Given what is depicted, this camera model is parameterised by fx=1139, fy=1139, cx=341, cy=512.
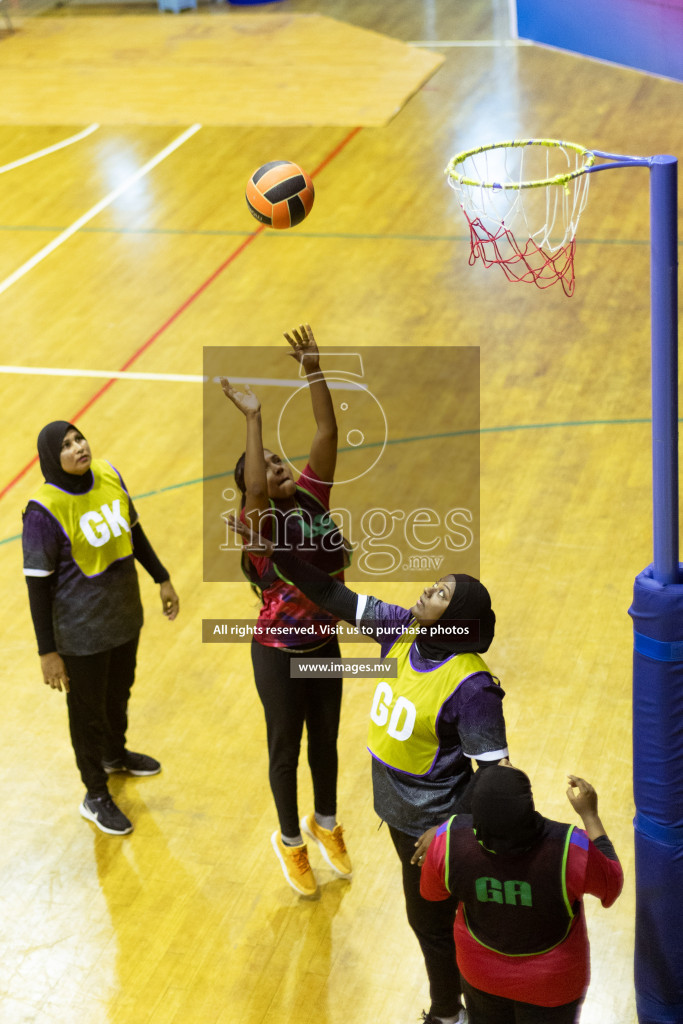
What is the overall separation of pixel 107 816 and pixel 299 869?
98 cm

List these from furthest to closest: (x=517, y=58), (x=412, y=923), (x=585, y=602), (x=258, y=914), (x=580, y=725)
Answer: (x=517, y=58) → (x=585, y=602) → (x=580, y=725) → (x=258, y=914) → (x=412, y=923)

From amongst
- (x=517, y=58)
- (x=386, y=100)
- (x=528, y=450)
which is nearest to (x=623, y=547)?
(x=528, y=450)

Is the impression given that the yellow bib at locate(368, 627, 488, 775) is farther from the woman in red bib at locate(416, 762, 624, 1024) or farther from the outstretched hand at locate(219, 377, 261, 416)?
the outstretched hand at locate(219, 377, 261, 416)

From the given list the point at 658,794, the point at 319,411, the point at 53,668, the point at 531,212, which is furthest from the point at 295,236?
the point at 658,794

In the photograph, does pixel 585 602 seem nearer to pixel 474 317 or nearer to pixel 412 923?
pixel 412 923

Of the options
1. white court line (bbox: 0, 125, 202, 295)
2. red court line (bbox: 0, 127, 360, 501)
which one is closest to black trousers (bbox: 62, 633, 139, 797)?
red court line (bbox: 0, 127, 360, 501)

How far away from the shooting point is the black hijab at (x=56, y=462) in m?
4.70

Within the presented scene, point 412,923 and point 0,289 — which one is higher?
point 412,923

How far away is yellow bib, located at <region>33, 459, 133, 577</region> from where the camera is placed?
4738mm

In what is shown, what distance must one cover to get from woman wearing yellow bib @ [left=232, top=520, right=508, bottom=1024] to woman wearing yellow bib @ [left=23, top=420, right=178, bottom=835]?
1.11 m

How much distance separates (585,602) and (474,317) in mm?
3695

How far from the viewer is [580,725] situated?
216 inches

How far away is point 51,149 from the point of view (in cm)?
1323

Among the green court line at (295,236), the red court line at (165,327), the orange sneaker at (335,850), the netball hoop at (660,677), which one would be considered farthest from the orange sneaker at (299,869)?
the green court line at (295,236)
